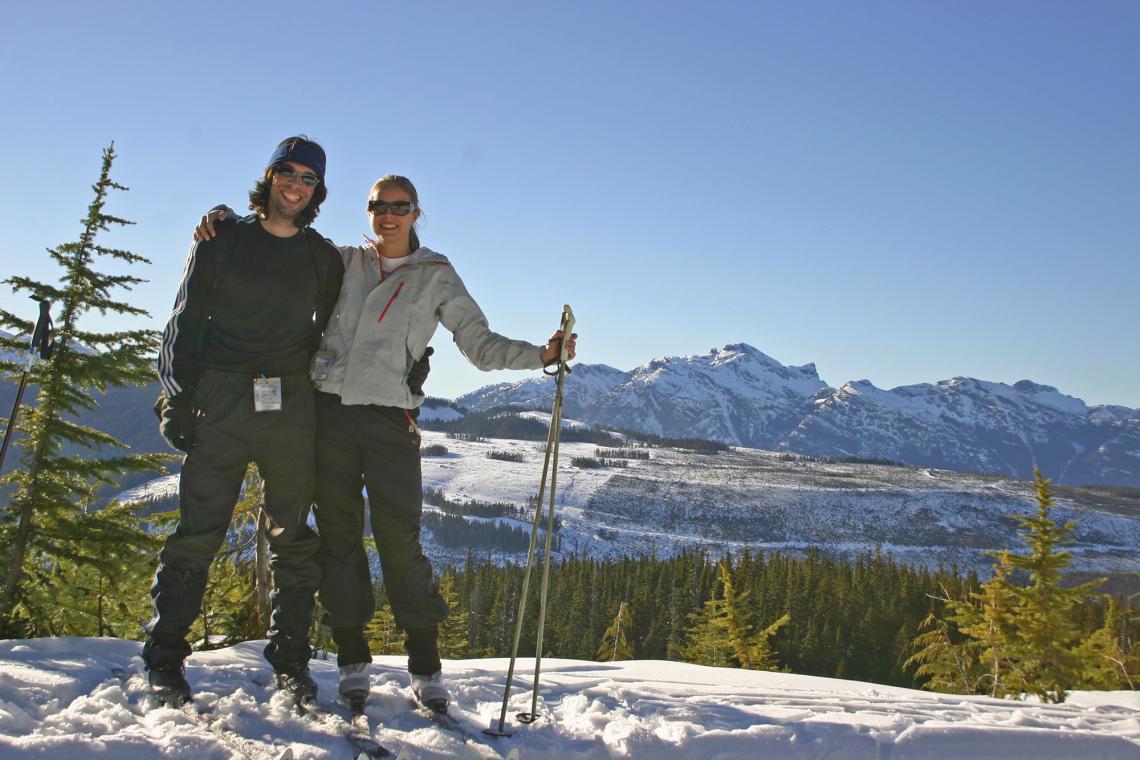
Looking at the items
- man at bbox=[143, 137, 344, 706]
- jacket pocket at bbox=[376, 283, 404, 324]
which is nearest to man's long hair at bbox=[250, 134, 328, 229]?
man at bbox=[143, 137, 344, 706]

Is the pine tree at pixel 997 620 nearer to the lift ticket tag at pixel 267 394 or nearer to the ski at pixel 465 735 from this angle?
the ski at pixel 465 735

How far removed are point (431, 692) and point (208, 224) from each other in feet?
8.35

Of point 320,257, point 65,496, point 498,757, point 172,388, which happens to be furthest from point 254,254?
point 65,496

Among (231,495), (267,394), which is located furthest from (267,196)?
(231,495)

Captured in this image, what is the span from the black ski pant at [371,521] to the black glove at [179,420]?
23.0 inches

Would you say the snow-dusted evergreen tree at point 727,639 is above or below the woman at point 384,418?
below

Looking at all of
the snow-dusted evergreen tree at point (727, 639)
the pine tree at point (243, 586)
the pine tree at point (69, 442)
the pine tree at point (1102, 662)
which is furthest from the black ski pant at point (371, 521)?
the snow-dusted evergreen tree at point (727, 639)

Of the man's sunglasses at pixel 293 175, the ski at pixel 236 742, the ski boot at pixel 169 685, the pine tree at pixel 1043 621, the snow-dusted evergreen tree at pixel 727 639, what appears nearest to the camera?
the ski at pixel 236 742

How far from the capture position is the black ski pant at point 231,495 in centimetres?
354

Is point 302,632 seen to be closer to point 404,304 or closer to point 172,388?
point 172,388

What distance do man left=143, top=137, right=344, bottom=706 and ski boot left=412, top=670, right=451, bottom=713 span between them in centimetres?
51

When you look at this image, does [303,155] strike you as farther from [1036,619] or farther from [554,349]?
[1036,619]

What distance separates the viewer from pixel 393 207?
3760 millimetres

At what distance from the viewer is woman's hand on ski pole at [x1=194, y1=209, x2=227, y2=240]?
11.7 ft
